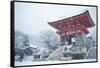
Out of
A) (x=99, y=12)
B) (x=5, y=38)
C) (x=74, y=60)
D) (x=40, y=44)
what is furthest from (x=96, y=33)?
(x=5, y=38)

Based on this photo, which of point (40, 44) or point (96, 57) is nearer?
point (40, 44)

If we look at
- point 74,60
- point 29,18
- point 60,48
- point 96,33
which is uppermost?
point 29,18

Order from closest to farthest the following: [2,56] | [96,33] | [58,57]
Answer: [2,56] < [58,57] < [96,33]

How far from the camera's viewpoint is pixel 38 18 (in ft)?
5.55

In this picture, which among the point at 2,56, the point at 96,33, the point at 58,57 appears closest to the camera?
the point at 2,56

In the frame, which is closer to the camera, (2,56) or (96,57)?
(2,56)

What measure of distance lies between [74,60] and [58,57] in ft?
0.55

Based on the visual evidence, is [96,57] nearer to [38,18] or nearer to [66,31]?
[66,31]

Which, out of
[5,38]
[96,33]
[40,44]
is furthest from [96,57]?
[5,38]

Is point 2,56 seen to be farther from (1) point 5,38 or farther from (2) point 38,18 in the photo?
(2) point 38,18

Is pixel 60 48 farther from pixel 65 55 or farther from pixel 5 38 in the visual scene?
pixel 5 38

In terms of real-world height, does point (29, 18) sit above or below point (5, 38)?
above

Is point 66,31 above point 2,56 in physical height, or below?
above

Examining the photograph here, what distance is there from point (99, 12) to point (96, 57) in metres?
0.44
